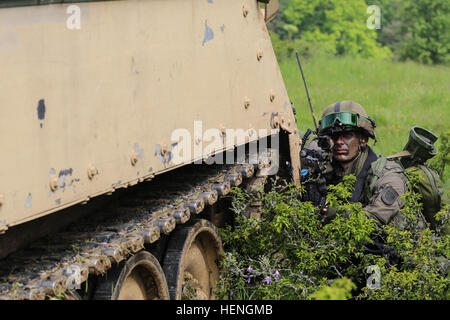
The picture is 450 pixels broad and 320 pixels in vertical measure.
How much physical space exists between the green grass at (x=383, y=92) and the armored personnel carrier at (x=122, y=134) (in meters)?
5.02

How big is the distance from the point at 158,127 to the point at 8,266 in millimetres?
1042

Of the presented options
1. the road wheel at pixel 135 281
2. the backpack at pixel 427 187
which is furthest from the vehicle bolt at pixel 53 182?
the backpack at pixel 427 187

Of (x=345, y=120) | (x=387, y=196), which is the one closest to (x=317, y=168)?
(x=345, y=120)

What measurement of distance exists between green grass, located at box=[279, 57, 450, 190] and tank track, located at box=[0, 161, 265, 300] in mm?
5370

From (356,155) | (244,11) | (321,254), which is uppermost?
(244,11)

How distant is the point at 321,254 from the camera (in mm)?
5527

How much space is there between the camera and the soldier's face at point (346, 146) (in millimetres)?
6715

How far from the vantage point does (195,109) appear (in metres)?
4.45

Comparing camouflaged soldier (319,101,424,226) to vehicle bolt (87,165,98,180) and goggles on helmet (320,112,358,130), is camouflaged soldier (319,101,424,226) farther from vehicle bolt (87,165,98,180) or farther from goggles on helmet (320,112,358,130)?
vehicle bolt (87,165,98,180)

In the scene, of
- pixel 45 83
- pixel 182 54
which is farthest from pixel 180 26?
pixel 45 83

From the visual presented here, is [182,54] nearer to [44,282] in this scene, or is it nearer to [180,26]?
[180,26]

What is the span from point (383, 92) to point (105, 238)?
13.5 meters

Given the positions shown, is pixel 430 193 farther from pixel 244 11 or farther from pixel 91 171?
pixel 91 171

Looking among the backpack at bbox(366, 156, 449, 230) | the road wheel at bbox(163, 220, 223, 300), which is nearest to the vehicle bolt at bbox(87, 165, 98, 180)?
the road wheel at bbox(163, 220, 223, 300)
